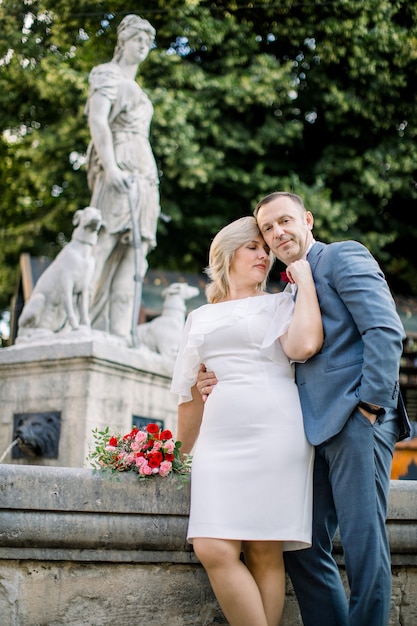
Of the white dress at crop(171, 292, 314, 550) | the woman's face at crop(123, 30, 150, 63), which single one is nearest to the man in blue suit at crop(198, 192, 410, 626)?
the white dress at crop(171, 292, 314, 550)

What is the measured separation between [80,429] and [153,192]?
2.89m

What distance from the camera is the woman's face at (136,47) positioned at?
852 cm

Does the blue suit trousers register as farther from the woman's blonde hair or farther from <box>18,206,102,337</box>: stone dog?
<box>18,206,102,337</box>: stone dog

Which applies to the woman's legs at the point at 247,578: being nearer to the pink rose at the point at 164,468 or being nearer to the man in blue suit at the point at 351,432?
the man in blue suit at the point at 351,432

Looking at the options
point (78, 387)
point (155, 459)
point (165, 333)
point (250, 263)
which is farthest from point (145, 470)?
point (165, 333)

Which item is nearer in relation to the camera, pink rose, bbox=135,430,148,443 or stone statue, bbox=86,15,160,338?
pink rose, bbox=135,430,148,443

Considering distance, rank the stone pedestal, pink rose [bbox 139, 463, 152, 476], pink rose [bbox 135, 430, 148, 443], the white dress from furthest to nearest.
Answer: the stone pedestal, pink rose [bbox 135, 430, 148, 443], pink rose [bbox 139, 463, 152, 476], the white dress

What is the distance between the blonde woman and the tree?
32.2 ft

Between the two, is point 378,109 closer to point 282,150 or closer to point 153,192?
point 282,150

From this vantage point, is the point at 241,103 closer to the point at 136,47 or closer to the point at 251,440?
the point at 136,47

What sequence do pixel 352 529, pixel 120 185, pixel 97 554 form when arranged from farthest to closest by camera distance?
pixel 120 185 → pixel 97 554 → pixel 352 529

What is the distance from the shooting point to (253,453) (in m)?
2.96

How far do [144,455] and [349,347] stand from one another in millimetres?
1001

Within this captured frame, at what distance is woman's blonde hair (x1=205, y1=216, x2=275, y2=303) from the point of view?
3498 mm
